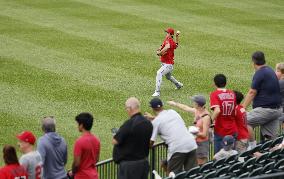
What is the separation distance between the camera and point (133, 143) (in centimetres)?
1258

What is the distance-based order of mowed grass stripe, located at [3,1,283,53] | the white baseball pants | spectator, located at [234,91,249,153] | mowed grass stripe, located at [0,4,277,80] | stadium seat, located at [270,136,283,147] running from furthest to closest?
mowed grass stripe, located at [3,1,283,53], mowed grass stripe, located at [0,4,277,80], the white baseball pants, spectator, located at [234,91,249,153], stadium seat, located at [270,136,283,147]

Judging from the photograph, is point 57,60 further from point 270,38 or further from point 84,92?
point 270,38

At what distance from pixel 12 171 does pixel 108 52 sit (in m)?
14.7

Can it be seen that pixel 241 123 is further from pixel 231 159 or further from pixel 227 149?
pixel 231 159

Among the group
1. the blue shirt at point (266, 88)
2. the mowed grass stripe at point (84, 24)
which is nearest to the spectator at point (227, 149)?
the blue shirt at point (266, 88)

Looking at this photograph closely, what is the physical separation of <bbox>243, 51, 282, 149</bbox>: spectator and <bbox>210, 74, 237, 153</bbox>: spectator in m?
0.70

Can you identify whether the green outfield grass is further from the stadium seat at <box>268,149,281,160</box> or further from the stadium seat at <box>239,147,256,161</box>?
the stadium seat at <box>268,149,281,160</box>

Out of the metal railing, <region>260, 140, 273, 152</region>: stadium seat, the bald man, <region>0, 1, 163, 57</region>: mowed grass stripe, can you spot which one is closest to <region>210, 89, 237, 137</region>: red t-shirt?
<region>260, 140, 273, 152</region>: stadium seat

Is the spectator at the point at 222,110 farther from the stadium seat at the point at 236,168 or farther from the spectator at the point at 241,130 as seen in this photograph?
the stadium seat at the point at 236,168

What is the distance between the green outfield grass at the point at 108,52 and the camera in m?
20.3

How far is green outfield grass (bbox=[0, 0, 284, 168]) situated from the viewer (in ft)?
66.7

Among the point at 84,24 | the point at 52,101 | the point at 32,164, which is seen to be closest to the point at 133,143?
the point at 32,164

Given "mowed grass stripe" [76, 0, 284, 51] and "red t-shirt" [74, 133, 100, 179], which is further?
"mowed grass stripe" [76, 0, 284, 51]

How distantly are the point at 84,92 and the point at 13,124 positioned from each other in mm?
3250
